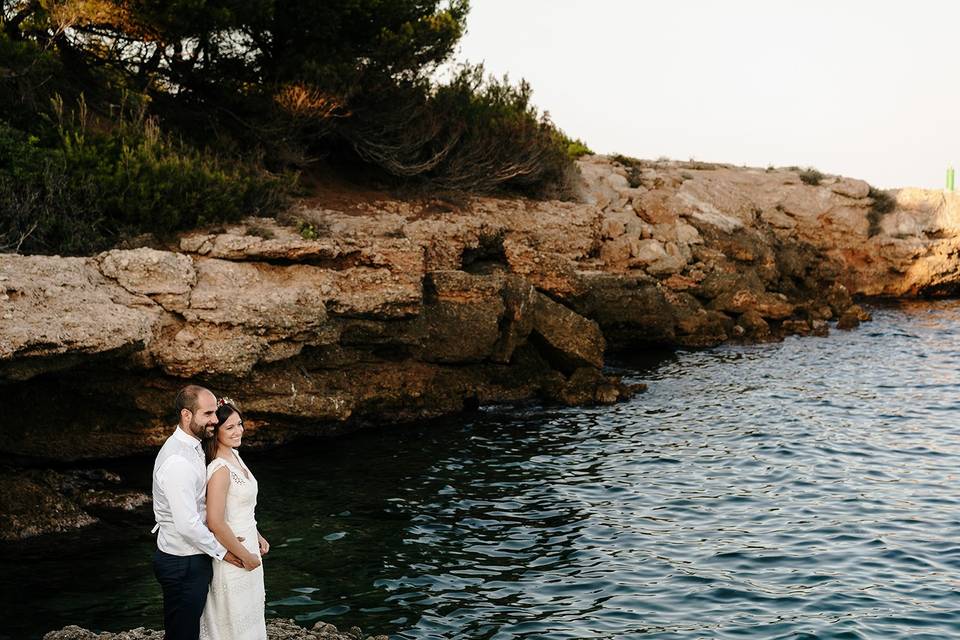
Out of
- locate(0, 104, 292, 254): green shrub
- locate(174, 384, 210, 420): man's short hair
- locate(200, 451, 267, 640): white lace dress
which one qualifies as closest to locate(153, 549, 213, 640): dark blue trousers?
locate(200, 451, 267, 640): white lace dress

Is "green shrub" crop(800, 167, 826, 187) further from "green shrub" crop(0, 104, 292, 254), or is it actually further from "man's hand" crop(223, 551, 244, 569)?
"man's hand" crop(223, 551, 244, 569)

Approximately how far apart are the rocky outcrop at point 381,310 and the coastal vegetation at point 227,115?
1.52 meters

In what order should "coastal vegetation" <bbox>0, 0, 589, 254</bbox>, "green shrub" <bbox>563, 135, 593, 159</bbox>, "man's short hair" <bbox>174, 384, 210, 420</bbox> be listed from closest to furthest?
"man's short hair" <bbox>174, 384, 210, 420</bbox> → "coastal vegetation" <bbox>0, 0, 589, 254</bbox> → "green shrub" <bbox>563, 135, 593, 159</bbox>

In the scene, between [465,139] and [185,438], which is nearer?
[185,438]

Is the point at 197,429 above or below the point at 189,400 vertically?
below

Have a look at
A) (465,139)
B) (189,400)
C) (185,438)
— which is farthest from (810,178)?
(185,438)

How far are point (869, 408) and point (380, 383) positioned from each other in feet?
37.0

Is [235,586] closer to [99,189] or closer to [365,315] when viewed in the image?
[365,315]

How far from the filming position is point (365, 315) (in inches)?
749

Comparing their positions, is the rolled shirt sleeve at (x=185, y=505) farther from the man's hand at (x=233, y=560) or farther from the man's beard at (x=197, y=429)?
the man's beard at (x=197, y=429)

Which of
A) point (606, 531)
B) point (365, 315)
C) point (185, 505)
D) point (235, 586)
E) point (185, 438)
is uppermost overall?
point (365, 315)

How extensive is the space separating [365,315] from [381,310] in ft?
1.12

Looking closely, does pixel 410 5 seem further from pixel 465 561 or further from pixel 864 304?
pixel 864 304

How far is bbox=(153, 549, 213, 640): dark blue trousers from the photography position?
758cm
